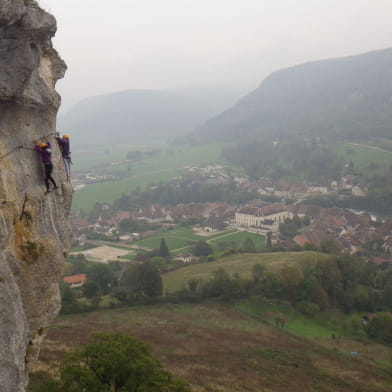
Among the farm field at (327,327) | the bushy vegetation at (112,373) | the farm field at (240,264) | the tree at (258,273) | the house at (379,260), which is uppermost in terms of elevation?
the bushy vegetation at (112,373)

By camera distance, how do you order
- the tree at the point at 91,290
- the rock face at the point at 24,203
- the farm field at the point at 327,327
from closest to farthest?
the rock face at the point at 24,203, the farm field at the point at 327,327, the tree at the point at 91,290

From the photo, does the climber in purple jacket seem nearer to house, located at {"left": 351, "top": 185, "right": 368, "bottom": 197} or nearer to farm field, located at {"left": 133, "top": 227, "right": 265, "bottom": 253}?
farm field, located at {"left": 133, "top": 227, "right": 265, "bottom": 253}

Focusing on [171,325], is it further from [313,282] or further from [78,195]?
[78,195]

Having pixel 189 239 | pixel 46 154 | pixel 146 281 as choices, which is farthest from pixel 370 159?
pixel 46 154

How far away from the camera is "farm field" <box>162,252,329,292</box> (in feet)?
226

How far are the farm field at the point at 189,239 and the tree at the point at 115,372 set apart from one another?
3166 inches

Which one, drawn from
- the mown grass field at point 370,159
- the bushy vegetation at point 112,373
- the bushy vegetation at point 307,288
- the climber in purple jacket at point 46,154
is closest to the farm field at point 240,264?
the bushy vegetation at point 307,288

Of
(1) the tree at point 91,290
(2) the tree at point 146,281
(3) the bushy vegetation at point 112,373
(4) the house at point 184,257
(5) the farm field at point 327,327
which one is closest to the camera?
(3) the bushy vegetation at point 112,373

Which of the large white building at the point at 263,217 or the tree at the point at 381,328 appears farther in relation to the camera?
the large white building at the point at 263,217

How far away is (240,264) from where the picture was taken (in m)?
75.9

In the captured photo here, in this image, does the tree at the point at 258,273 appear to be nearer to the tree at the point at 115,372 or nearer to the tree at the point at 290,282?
the tree at the point at 290,282

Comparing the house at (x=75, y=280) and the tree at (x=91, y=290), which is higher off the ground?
the tree at (x=91, y=290)

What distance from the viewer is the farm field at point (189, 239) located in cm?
10406

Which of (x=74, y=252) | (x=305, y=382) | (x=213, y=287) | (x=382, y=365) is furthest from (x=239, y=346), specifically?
(x=74, y=252)
